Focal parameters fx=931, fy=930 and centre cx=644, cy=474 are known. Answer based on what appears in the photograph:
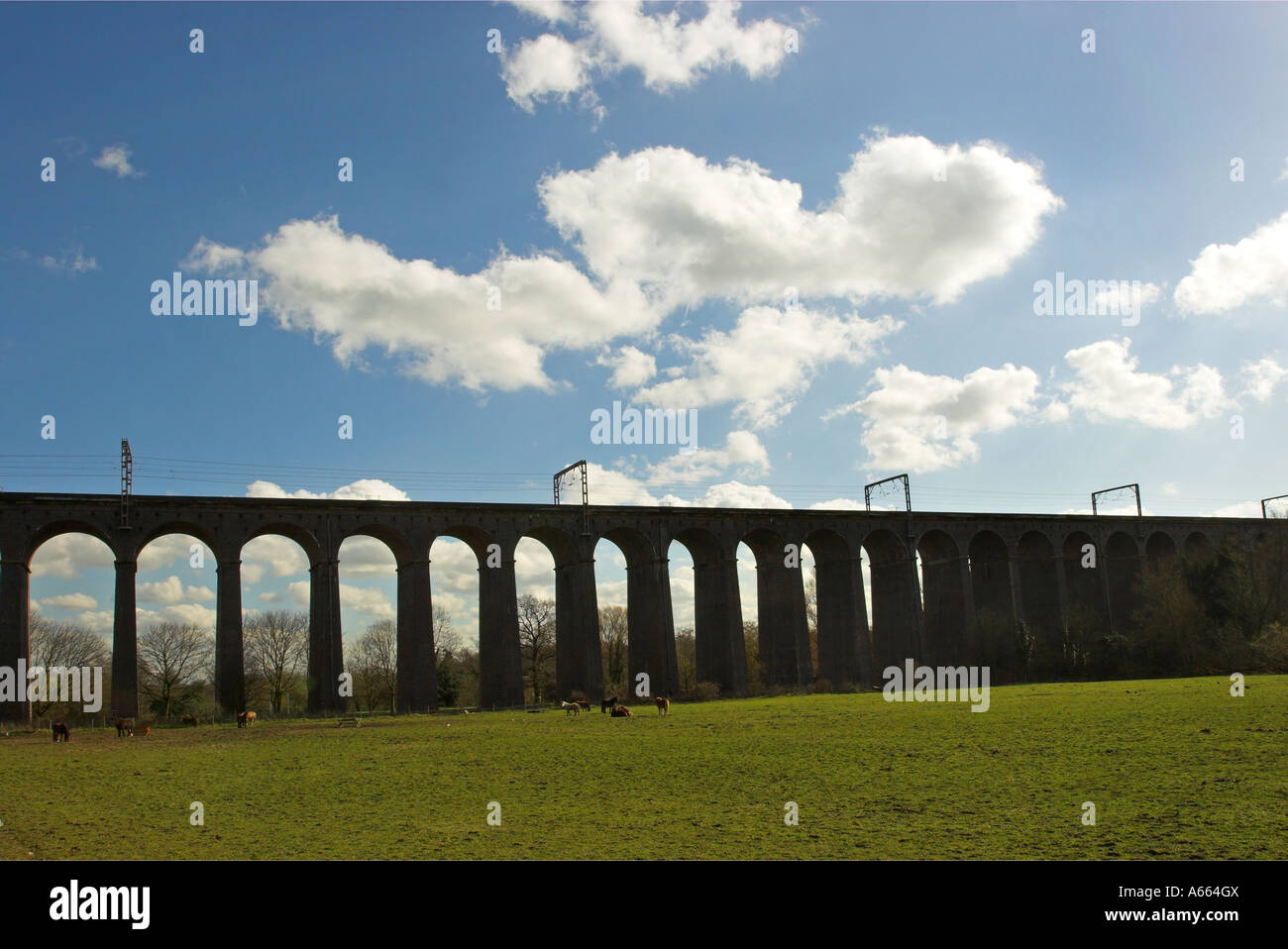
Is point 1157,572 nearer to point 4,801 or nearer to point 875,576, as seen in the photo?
point 875,576

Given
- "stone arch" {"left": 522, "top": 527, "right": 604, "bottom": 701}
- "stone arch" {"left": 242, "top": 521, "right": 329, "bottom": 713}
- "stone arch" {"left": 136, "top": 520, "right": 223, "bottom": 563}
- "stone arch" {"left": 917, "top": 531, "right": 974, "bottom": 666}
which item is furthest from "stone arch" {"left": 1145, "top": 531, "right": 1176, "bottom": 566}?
"stone arch" {"left": 136, "top": 520, "right": 223, "bottom": 563}

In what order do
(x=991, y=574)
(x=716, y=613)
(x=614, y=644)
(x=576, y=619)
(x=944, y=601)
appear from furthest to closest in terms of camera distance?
(x=614, y=644), (x=991, y=574), (x=944, y=601), (x=716, y=613), (x=576, y=619)

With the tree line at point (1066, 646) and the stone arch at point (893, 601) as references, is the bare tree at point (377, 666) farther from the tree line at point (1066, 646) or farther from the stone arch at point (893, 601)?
the stone arch at point (893, 601)

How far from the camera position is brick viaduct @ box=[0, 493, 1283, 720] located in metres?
49.6

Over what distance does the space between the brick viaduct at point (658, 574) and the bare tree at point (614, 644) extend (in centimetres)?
1953

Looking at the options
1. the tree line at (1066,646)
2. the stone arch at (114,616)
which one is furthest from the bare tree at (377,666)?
the stone arch at (114,616)

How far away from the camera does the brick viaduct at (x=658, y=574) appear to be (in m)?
49.6

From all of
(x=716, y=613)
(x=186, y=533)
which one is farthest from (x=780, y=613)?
(x=186, y=533)

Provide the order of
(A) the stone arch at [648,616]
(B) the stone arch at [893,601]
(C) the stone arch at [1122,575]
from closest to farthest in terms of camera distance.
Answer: (A) the stone arch at [648,616] < (B) the stone arch at [893,601] < (C) the stone arch at [1122,575]

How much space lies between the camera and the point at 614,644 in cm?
10269

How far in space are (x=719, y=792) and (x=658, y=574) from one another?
4747cm

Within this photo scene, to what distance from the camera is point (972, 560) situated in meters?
80.8

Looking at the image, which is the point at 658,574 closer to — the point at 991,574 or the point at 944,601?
the point at 944,601
